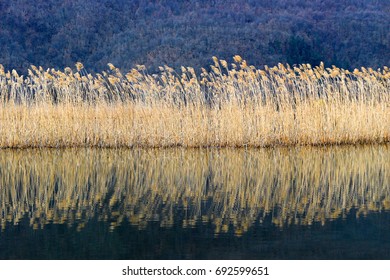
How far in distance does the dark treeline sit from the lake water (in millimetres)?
28639

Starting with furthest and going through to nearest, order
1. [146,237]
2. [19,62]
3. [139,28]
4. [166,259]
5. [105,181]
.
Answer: [139,28] < [19,62] < [105,181] < [146,237] < [166,259]

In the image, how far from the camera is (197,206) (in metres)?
8.30

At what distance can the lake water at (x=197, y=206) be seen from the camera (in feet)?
20.9

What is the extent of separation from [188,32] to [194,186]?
118 feet

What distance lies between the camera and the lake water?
6379 millimetres

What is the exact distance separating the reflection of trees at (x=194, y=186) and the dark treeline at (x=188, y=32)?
2777 centimetres

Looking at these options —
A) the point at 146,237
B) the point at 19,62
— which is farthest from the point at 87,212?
the point at 19,62

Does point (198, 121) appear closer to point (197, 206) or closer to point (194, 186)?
point (194, 186)

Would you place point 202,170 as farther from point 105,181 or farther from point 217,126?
point 217,126

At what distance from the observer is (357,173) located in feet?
35.2

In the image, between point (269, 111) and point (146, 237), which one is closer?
point (146, 237)

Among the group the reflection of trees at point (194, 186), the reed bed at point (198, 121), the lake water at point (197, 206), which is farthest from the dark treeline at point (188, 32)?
the lake water at point (197, 206)

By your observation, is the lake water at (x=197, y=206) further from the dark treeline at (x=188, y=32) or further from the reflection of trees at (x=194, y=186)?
the dark treeline at (x=188, y=32)

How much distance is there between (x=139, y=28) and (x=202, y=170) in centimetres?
3625
